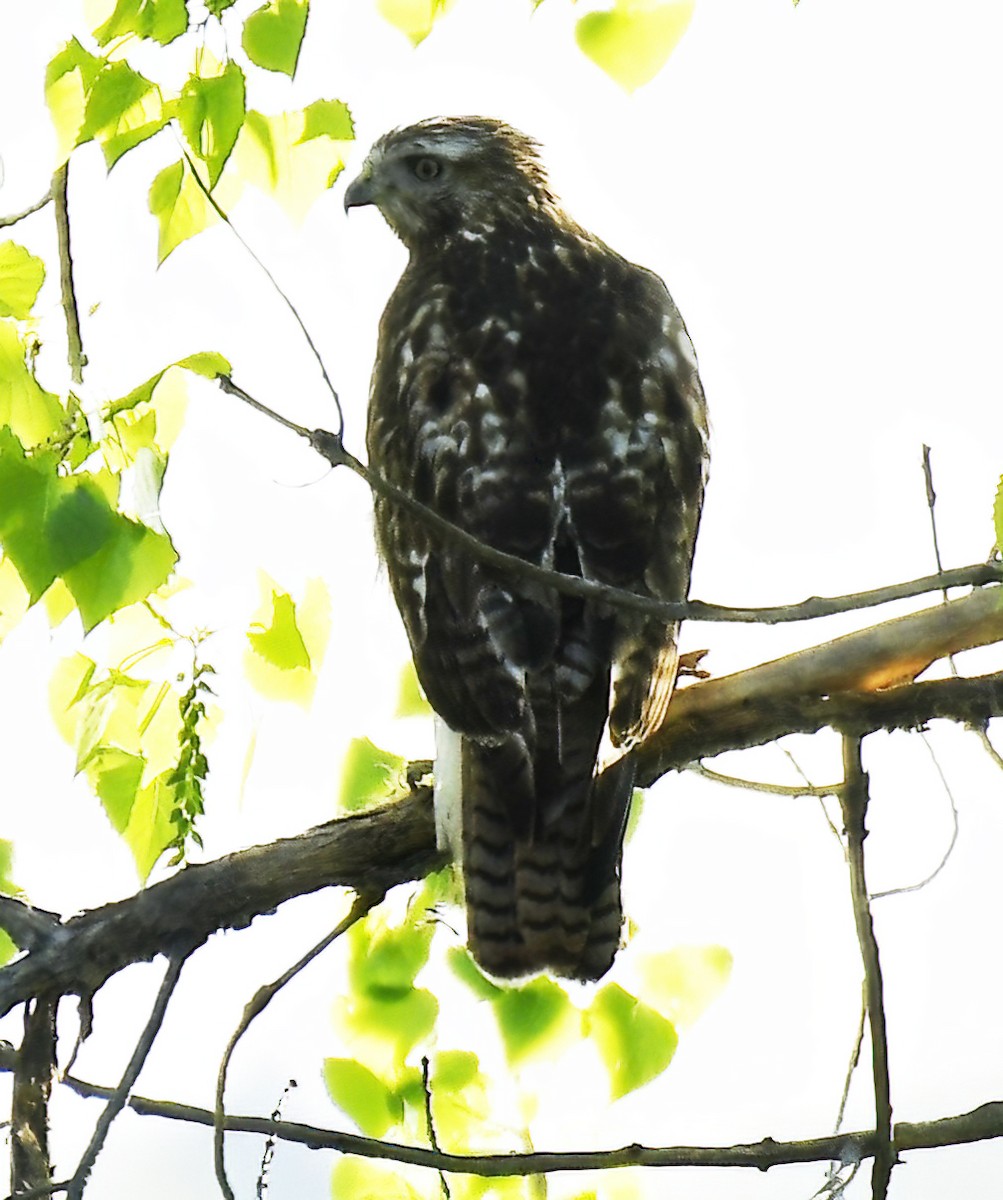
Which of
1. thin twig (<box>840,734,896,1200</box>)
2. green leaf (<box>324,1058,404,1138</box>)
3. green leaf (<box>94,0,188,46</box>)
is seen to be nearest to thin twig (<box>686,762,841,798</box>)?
thin twig (<box>840,734,896,1200</box>)

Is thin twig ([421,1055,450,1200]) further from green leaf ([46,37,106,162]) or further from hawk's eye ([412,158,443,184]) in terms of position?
hawk's eye ([412,158,443,184])

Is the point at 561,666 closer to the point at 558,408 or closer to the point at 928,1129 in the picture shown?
the point at 558,408

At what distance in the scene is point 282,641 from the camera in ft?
7.10

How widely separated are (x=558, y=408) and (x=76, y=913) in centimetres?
109

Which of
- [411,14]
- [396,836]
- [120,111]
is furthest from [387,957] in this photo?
[411,14]

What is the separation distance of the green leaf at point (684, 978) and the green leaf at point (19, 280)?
46.9 inches

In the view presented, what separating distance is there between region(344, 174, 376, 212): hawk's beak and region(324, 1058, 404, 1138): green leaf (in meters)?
2.00

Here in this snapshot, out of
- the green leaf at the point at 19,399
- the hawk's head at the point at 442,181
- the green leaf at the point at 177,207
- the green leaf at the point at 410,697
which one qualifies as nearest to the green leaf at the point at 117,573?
the green leaf at the point at 19,399

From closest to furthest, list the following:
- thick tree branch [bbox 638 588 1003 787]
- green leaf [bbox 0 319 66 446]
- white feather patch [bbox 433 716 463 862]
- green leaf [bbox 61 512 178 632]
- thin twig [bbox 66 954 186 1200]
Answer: thin twig [bbox 66 954 186 1200], green leaf [bbox 61 512 178 632], green leaf [bbox 0 319 66 446], thick tree branch [bbox 638 588 1003 787], white feather patch [bbox 433 716 463 862]

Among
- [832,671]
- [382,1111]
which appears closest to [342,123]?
[832,671]

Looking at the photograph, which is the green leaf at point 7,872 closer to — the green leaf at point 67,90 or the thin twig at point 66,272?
the thin twig at point 66,272

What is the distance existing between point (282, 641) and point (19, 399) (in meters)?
0.46

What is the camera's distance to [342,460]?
142cm

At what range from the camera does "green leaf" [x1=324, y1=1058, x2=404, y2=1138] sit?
212cm
